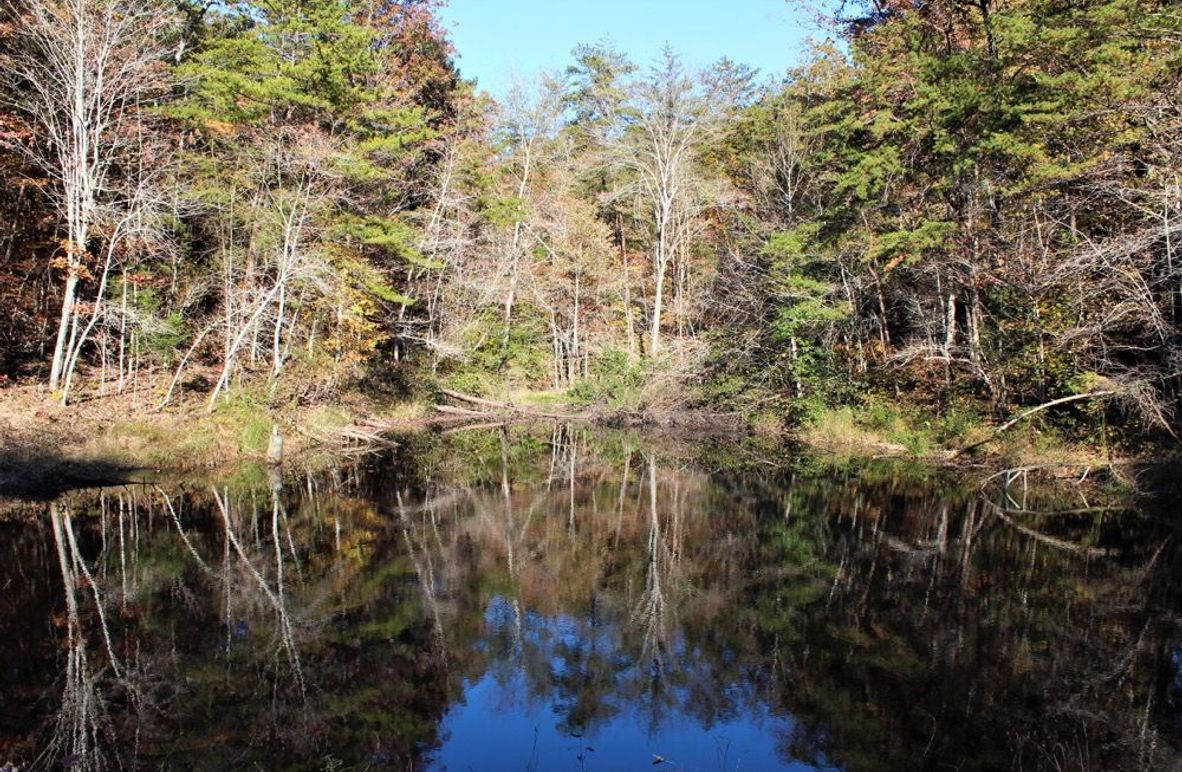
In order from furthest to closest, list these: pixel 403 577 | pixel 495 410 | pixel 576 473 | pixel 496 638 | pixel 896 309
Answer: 1. pixel 495 410
2. pixel 896 309
3. pixel 576 473
4. pixel 403 577
5. pixel 496 638

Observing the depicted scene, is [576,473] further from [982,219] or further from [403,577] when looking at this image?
[982,219]

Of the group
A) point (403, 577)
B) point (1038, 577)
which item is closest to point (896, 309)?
point (1038, 577)

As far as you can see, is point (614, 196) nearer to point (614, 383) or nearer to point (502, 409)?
point (614, 383)

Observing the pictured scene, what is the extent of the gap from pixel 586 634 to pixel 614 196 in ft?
91.2

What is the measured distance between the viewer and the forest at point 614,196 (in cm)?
1748

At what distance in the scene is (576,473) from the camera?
19359 millimetres

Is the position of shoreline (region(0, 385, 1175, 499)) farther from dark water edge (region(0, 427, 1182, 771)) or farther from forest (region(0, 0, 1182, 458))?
dark water edge (region(0, 427, 1182, 771))

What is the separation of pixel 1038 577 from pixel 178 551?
1242 cm

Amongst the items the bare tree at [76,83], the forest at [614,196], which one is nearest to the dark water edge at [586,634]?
the forest at [614,196]

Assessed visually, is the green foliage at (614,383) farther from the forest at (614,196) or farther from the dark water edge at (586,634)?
the dark water edge at (586,634)

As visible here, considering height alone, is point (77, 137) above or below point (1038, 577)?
above

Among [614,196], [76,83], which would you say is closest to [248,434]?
[76,83]

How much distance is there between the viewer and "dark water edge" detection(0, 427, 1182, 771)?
6609mm

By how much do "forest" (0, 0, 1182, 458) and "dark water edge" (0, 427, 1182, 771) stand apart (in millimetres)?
5543
